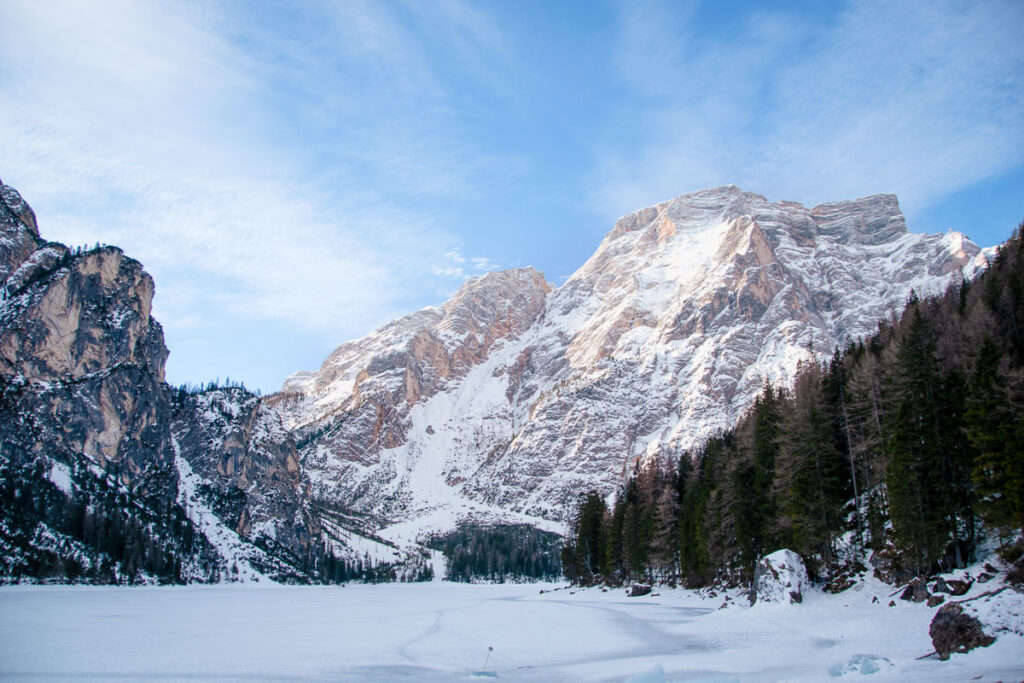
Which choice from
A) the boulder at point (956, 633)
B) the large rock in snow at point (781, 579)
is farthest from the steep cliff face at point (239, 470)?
the boulder at point (956, 633)

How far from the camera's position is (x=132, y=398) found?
15300 cm

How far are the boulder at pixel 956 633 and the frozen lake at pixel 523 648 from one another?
0.50 meters

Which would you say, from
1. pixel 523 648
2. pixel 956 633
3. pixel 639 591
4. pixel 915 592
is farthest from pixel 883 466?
pixel 639 591

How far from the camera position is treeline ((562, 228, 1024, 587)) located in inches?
1104

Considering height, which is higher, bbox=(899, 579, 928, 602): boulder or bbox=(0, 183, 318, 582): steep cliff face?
bbox=(0, 183, 318, 582): steep cliff face

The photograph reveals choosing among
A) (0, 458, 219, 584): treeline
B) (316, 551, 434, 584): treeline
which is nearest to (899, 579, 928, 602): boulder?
(0, 458, 219, 584): treeline

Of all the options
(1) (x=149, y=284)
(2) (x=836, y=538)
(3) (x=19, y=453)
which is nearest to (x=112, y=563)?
(3) (x=19, y=453)

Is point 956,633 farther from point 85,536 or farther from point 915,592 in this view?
point 85,536

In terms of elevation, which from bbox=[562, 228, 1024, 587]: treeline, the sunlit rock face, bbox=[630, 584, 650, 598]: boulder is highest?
the sunlit rock face

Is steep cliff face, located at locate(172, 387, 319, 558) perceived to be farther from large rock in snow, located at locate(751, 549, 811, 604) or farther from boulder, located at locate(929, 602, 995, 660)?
boulder, located at locate(929, 602, 995, 660)

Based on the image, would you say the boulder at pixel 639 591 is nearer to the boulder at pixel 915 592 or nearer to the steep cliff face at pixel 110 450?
the boulder at pixel 915 592

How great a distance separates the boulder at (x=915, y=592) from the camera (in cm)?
2695

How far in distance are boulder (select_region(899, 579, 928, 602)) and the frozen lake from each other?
573 mm

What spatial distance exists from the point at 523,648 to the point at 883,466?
2323 cm
